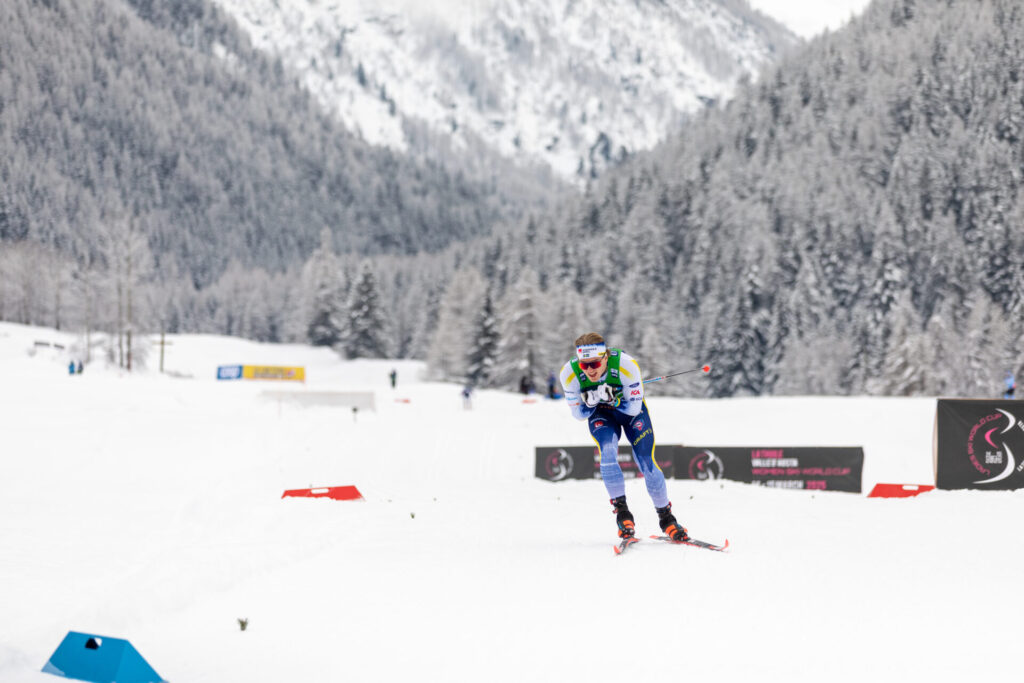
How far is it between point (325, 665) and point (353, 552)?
121 inches

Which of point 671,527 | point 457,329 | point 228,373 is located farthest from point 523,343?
point 671,527

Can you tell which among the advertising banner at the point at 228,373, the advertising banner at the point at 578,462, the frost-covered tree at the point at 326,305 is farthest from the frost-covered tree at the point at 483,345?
the advertising banner at the point at 578,462

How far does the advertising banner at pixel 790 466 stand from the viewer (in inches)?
659

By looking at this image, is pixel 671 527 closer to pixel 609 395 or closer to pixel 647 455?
pixel 647 455

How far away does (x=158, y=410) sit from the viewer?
26.5 metres

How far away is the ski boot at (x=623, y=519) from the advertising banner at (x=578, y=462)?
979cm

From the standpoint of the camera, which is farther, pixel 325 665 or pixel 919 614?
pixel 919 614

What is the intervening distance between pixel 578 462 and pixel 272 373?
124 ft

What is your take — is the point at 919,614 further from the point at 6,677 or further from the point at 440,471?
the point at 440,471

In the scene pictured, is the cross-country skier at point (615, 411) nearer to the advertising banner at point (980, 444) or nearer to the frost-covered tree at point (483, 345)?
the advertising banner at point (980, 444)

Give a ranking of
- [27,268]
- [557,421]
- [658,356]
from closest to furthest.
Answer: [27,268] → [557,421] → [658,356]

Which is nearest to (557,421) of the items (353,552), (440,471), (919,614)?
(440,471)

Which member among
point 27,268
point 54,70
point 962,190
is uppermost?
point 962,190

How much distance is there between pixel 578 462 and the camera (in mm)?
18016
